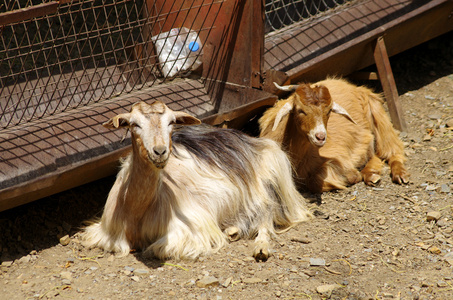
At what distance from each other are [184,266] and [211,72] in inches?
89.0

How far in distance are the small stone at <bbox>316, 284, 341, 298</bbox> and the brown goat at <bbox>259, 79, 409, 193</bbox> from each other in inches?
51.5

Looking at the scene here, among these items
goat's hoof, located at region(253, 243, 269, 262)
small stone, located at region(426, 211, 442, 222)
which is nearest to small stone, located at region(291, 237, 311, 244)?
goat's hoof, located at region(253, 243, 269, 262)

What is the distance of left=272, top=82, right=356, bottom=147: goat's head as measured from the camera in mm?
4645

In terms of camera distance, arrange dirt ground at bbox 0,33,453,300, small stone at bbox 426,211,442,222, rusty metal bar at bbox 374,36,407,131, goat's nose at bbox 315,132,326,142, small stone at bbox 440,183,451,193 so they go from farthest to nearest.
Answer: rusty metal bar at bbox 374,36,407,131
small stone at bbox 440,183,451,193
goat's nose at bbox 315,132,326,142
small stone at bbox 426,211,442,222
dirt ground at bbox 0,33,453,300

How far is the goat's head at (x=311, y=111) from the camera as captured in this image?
4.64 meters

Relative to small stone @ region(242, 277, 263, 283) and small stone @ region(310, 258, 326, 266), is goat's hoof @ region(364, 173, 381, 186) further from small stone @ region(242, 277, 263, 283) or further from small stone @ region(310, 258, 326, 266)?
small stone @ region(242, 277, 263, 283)

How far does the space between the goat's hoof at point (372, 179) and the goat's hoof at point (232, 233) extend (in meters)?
1.48

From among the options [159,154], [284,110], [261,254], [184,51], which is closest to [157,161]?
[159,154]

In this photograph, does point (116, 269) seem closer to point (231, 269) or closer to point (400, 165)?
point (231, 269)

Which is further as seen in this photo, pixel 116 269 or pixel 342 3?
pixel 342 3

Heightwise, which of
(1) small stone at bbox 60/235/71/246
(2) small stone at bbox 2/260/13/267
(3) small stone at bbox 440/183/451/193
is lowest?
(3) small stone at bbox 440/183/451/193

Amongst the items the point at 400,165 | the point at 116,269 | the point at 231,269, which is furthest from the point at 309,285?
the point at 400,165

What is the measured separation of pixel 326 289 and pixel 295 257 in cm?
51

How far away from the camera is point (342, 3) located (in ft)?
22.2
